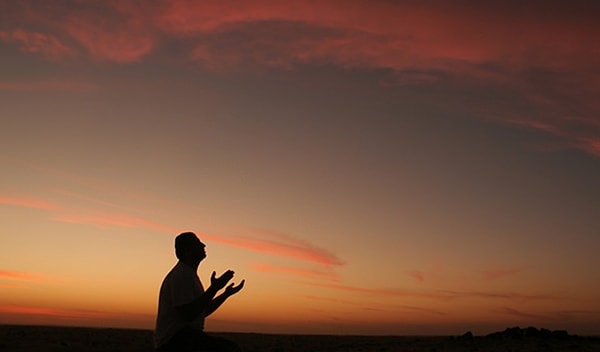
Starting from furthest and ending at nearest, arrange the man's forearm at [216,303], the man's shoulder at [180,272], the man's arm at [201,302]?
the man's forearm at [216,303] < the man's shoulder at [180,272] < the man's arm at [201,302]

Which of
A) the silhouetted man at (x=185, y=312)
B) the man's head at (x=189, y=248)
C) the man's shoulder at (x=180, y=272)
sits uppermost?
the man's head at (x=189, y=248)

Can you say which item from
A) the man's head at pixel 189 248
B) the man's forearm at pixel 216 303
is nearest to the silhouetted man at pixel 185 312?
the man's head at pixel 189 248

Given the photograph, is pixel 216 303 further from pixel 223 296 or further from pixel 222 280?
pixel 222 280

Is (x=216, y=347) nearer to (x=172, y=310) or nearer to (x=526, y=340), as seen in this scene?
(x=172, y=310)

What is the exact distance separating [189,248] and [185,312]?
875 millimetres

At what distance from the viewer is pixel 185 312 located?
7.58 m

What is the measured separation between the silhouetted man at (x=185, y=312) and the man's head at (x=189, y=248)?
0.39 ft

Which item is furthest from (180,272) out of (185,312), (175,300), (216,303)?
(216,303)

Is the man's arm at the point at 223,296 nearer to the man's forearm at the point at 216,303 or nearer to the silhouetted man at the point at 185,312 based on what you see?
the man's forearm at the point at 216,303

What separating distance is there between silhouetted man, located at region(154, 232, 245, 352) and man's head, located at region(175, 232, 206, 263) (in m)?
0.12

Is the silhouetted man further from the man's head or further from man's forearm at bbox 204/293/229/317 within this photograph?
man's forearm at bbox 204/293/229/317

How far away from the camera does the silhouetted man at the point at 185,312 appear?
24.9ft

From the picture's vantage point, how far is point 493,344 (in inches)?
1415

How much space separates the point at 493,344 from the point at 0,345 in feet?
94.6
